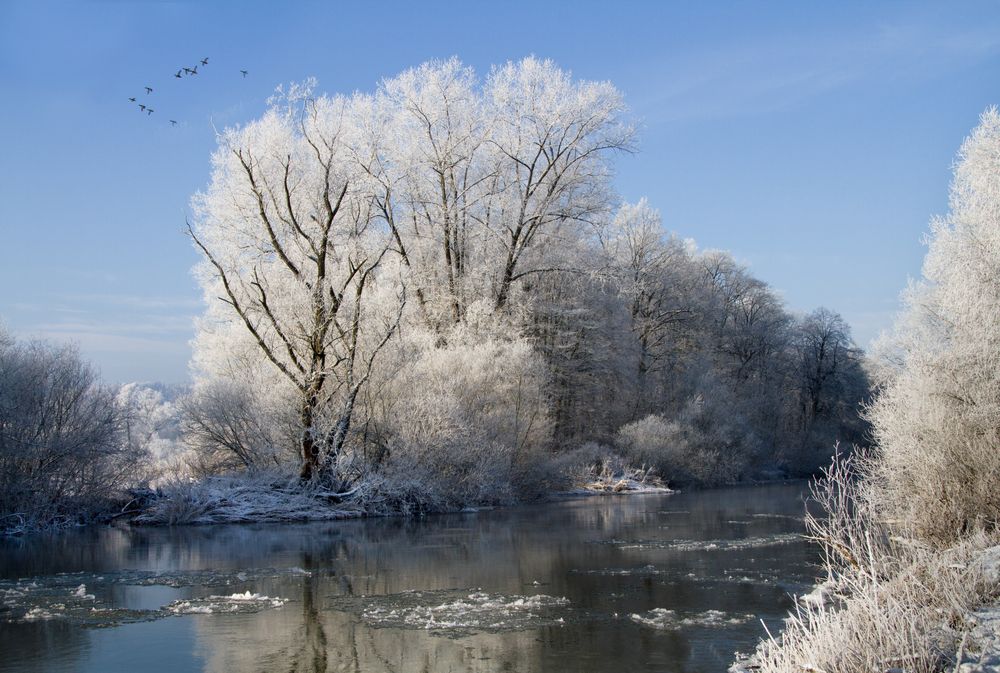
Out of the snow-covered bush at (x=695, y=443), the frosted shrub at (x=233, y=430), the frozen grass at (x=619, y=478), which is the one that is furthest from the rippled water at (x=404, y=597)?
the snow-covered bush at (x=695, y=443)

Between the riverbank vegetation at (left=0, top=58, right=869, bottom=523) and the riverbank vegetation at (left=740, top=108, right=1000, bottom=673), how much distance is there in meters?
12.7

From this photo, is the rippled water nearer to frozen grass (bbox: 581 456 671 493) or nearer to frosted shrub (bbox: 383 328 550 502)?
frosted shrub (bbox: 383 328 550 502)

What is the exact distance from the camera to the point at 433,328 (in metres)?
31.5

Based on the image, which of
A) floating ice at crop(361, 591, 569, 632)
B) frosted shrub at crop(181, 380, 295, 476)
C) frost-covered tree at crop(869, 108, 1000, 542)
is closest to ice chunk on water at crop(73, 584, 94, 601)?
floating ice at crop(361, 591, 569, 632)

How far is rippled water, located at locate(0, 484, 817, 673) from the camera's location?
9.03 metres

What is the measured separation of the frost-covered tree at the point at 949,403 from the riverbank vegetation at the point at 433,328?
1257 cm

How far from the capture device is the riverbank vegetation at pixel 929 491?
6500 millimetres

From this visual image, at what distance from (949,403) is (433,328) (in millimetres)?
19985

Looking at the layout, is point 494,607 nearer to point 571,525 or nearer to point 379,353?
point 571,525

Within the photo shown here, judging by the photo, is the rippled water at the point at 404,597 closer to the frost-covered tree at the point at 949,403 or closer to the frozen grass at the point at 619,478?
the frost-covered tree at the point at 949,403

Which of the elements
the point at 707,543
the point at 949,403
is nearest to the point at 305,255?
the point at 707,543

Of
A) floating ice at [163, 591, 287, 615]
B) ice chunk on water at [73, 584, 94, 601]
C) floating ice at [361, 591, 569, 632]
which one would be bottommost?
floating ice at [361, 591, 569, 632]

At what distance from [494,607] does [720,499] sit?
1955 cm

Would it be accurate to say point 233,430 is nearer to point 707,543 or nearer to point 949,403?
point 707,543
